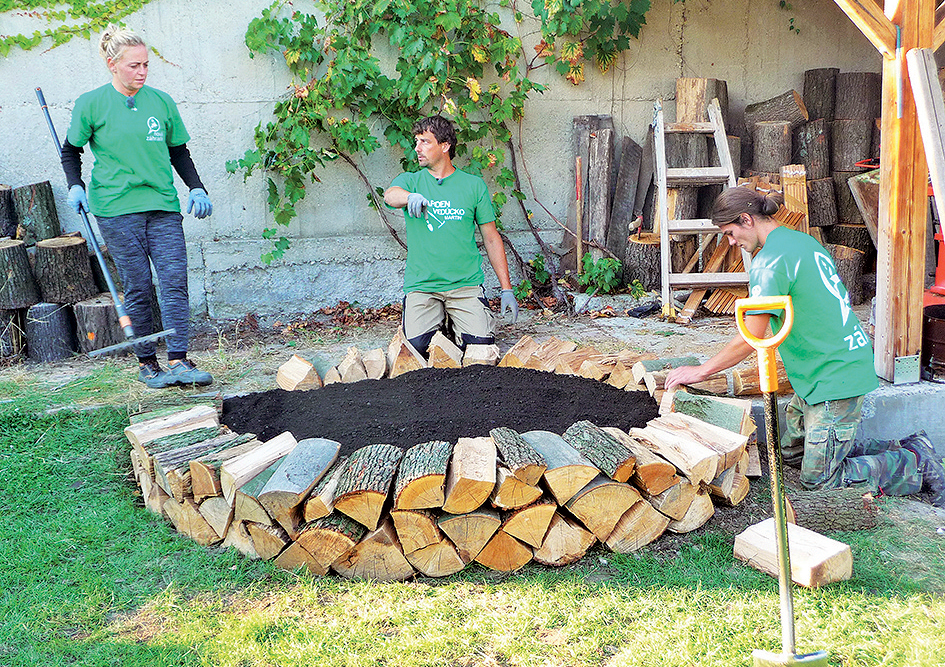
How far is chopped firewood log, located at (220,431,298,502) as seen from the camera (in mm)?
Answer: 2619

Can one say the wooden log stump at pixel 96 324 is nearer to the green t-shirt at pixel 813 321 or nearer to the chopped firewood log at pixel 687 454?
the chopped firewood log at pixel 687 454

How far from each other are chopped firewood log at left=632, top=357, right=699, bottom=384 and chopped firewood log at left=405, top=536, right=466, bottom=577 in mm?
1401

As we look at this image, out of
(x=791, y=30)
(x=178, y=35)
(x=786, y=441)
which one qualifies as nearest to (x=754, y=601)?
(x=786, y=441)

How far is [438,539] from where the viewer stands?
8.33 ft

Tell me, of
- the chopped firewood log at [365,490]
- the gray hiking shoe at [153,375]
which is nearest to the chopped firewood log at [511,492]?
the chopped firewood log at [365,490]

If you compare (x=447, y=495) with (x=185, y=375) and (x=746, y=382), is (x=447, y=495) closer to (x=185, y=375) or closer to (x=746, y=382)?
(x=746, y=382)

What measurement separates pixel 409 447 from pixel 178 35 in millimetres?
3973

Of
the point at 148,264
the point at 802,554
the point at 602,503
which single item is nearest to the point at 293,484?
the point at 602,503

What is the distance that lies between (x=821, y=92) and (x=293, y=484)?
580cm

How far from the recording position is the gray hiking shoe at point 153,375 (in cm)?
413

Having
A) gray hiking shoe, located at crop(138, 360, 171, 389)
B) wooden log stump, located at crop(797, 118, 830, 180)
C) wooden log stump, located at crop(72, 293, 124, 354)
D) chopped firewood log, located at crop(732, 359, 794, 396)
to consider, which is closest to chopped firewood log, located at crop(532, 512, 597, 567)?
chopped firewood log, located at crop(732, 359, 794, 396)

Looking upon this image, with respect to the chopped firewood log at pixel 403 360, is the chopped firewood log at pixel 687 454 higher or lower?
lower

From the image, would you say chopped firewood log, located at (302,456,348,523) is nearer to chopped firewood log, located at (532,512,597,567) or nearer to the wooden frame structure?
chopped firewood log, located at (532,512,597,567)

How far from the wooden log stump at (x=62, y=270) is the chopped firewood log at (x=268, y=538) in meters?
3.13
